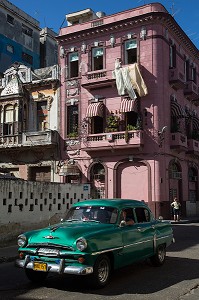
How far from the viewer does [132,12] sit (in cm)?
2803

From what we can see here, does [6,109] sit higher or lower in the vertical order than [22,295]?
higher

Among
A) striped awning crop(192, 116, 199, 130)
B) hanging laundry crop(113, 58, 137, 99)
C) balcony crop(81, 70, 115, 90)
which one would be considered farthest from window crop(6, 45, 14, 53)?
striped awning crop(192, 116, 199, 130)

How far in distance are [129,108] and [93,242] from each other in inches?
781

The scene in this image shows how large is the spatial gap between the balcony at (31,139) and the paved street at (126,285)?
63.6ft

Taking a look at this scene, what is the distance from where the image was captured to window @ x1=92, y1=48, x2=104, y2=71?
29312mm

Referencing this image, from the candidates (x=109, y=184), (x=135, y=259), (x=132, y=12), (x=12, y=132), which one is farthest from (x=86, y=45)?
(x=135, y=259)

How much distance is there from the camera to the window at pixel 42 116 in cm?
3064

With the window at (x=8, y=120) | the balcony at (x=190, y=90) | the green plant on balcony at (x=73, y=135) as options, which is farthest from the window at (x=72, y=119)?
the balcony at (x=190, y=90)

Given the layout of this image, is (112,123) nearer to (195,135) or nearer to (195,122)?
(195,135)

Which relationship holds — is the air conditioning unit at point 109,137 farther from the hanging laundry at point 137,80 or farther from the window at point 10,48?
the window at point 10,48

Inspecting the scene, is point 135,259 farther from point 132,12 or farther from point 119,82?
point 132,12

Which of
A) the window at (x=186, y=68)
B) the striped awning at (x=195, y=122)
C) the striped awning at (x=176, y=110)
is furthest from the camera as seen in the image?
the striped awning at (x=195, y=122)

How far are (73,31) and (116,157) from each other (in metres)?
10.5

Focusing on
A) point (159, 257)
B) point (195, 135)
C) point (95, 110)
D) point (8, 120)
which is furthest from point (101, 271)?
point (195, 135)
